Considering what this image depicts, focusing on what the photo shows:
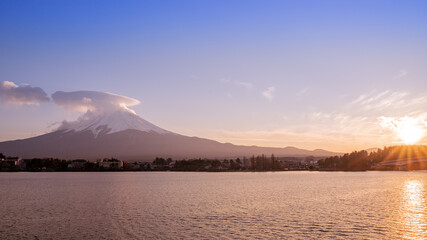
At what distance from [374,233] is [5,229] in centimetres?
2698

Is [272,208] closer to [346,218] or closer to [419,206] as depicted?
[346,218]

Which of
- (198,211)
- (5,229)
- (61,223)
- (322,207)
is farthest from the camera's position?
(322,207)

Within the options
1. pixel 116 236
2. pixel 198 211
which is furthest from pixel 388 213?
pixel 116 236

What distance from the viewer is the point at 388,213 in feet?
117

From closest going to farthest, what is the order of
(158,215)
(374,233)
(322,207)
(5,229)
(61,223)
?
(374,233) → (5,229) → (61,223) → (158,215) → (322,207)

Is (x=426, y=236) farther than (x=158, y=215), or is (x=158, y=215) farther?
(x=158, y=215)

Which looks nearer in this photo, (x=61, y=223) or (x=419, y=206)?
(x=61, y=223)

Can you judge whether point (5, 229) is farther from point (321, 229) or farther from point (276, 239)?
point (321, 229)

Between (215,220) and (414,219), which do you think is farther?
(414,219)

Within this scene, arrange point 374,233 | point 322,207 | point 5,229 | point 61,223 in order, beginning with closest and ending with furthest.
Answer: point 374,233 → point 5,229 → point 61,223 → point 322,207

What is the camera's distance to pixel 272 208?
39.4 m

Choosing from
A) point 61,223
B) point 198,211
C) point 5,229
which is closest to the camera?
point 5,229

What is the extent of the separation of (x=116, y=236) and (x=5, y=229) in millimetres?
9095

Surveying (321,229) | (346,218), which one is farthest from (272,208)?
(321,229)
